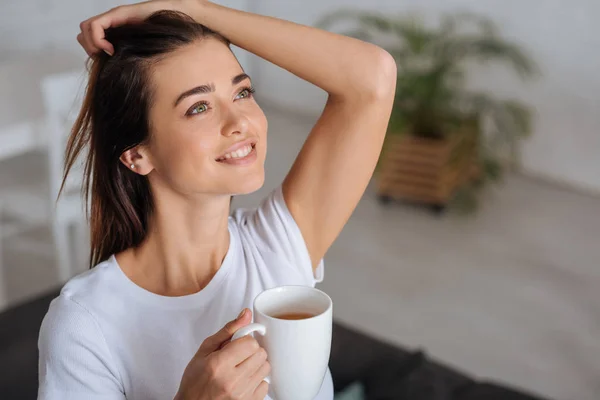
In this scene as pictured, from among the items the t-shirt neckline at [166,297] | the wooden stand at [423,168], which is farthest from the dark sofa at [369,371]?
the wooden stand at [423,168]

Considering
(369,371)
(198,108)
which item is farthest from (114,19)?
(369,371)

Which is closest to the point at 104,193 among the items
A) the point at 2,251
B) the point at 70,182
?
the point at 70,182

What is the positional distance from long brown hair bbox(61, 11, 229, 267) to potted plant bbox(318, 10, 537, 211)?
9.01 ft

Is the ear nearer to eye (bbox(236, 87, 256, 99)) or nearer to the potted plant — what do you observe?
eye (bbox(236, 87, 256, 99))

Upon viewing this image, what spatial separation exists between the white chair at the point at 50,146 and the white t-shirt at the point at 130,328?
4.60 ft

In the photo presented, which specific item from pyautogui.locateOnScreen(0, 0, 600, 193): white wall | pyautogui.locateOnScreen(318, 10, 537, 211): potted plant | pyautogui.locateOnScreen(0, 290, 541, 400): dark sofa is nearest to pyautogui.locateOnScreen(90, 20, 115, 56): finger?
pyautogui.locateOnScreen(0, 290, 541, 400): dark sofa

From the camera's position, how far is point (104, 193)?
1230 mm

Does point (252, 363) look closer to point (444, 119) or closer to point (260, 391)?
point (260, 391)

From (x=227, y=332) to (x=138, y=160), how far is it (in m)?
0.32

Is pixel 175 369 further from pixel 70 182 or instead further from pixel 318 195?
pixel 70 182

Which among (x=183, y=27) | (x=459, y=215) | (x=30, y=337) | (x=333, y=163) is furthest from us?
(x=459, y=215)

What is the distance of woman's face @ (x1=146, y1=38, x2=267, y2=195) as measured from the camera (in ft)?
3.59

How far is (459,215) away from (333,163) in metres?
2.72

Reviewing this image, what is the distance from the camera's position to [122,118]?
1.15 metres
